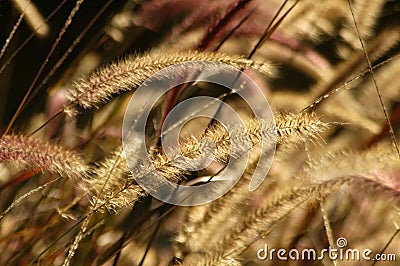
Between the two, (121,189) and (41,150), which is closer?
(121,189)

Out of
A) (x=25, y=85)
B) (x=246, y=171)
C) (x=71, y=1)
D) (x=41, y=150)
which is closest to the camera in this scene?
(x=41, y=150)

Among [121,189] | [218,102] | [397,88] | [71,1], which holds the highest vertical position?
[71,1]

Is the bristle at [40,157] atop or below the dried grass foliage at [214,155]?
below

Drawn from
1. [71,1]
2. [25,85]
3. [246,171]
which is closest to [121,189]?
[246,171]

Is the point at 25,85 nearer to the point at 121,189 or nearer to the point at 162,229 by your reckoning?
the point at 162,229

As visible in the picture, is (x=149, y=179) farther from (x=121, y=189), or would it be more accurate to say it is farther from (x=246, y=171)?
(x=246, y=171)

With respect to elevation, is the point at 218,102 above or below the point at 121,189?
above

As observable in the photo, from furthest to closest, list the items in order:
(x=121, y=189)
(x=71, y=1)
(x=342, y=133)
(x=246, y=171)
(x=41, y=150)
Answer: (x=71, y=1) → (x=342, y=133) → (x=246, y=171) → (x=41, y=150) → (x=121, y=189)

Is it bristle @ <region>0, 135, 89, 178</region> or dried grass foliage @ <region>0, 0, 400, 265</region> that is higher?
dried grass foliage @ <region>0, 0, 400, 265</region>
